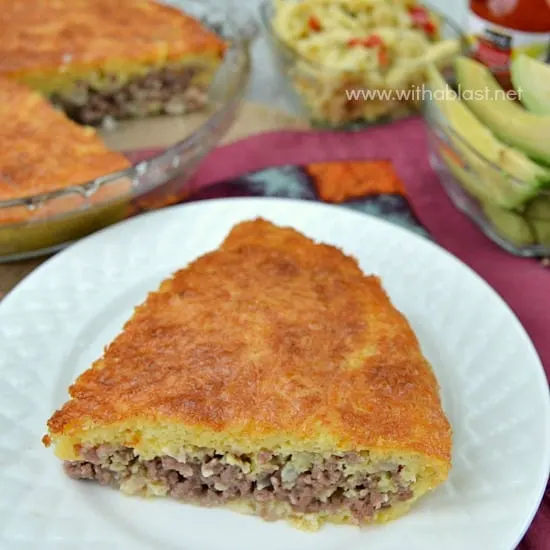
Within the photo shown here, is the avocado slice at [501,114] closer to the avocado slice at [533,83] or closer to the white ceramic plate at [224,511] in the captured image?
the avocado slice at [533,83]

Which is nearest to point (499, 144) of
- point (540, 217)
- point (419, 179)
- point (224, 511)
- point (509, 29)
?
point (540, 217)

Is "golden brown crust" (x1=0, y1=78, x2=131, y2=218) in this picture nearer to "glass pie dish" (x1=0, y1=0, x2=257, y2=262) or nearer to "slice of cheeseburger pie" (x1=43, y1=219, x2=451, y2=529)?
"glass pie dish" (x1=0, y1=0, x2=257, y2=262)

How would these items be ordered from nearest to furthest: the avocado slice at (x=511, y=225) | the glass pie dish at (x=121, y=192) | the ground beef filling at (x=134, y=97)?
the glass pie dish at (x=121, y=192) → the avocado slice at (x=511, y=225) → the ground beef filling at (x=134, y=97)

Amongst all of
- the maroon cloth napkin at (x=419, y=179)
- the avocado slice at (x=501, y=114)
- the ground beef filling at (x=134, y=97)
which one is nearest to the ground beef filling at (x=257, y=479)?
the maroon cloth napkin at (x=419, y=179)

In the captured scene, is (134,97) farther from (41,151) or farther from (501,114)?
(501,114)

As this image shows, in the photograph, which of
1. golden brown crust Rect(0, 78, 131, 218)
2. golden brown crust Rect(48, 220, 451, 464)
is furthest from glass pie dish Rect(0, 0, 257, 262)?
golden brown crust Rect(48, 220, 451, 464)
